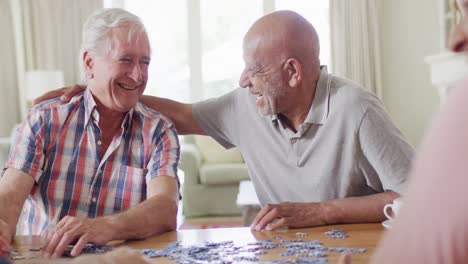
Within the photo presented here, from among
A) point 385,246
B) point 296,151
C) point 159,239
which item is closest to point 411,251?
point 385,246

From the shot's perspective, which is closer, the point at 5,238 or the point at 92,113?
the point at 5,238

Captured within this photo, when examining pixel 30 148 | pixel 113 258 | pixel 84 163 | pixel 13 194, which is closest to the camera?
pixel 113 258

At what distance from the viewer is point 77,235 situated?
1.49 metres

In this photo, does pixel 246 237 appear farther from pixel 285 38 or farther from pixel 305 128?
pixel 285 38

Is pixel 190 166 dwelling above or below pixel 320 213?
below

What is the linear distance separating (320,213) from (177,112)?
0.89 metres

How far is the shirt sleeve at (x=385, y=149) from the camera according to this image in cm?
187

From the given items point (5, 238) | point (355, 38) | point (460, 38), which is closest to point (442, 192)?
point (460, 38)

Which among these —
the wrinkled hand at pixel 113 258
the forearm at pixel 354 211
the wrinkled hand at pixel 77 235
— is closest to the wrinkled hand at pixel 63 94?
the wrinkled hand at pixel 77 235

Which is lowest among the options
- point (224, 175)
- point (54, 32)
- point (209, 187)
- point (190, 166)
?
point (209, 187)

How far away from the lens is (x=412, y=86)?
810cm

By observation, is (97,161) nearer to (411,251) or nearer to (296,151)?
(296,151)

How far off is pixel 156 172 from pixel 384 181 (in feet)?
2.52

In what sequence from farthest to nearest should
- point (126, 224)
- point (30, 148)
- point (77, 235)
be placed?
1. point (30, 148)
2. point (126, 224)
3. point (77, 235)
